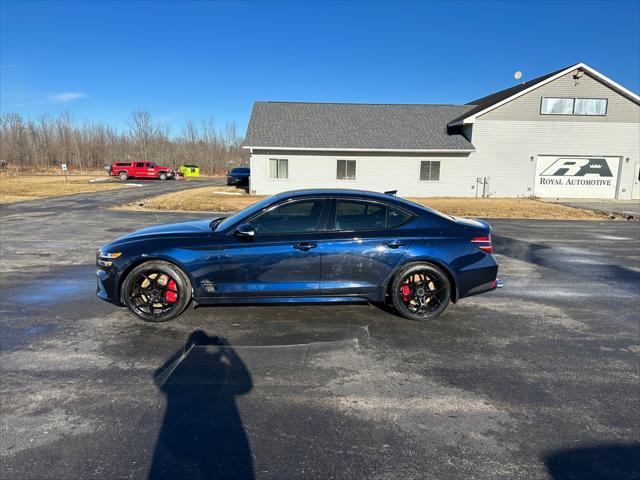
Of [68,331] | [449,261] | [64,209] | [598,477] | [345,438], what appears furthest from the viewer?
[64,209]

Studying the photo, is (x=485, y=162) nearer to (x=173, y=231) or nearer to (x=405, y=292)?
(x=405, y=292)

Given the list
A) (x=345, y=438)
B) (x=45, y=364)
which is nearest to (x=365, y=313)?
(x=345, y=438)

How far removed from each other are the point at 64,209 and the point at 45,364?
15343 millimetres

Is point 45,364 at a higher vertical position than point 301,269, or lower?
lower

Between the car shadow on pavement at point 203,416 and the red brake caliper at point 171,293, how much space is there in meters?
0.70

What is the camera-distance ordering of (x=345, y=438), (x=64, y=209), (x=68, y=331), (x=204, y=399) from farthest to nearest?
(x=64, y=209) < (x=68, y=331) < (x=204, y=399) < (x=345, y=438)

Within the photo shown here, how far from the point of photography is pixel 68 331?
4402 mm

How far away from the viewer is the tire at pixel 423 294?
4.75 meters

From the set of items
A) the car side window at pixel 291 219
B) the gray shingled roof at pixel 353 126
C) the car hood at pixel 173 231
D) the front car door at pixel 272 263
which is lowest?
the front car door at pixel 272 263

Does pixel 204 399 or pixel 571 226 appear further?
pixel 571 226

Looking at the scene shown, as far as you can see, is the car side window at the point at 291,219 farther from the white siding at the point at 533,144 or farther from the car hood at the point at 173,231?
the white siding at the point at 533,144

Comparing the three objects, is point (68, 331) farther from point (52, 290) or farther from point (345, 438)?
point (345, 438)

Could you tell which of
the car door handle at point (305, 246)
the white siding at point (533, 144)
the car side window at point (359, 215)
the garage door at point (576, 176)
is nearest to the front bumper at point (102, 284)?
the car door handle at point (305, 246)

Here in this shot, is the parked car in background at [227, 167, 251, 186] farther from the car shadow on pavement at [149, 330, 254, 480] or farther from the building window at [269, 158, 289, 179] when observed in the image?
the car shadow on pavement at [149, 330, 254, 480]
